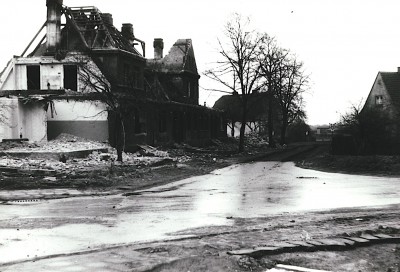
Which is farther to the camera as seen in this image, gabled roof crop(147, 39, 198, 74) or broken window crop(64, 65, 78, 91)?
gabled roof crop(147, 39, 198, 74)

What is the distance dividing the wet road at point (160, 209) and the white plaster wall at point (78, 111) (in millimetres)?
14221

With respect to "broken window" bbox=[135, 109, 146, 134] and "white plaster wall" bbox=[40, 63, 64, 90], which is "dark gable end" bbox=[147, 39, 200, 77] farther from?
"white plaster wall" bbox=[40, 63, 64, 90]

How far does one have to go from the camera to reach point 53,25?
3678 centimetres

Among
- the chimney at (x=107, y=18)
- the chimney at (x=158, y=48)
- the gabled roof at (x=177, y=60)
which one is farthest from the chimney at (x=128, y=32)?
the chimney at (x=158, y=48)

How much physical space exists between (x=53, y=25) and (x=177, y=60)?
666 inches

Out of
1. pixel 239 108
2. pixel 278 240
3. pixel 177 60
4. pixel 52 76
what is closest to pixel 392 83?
pixel 177 60

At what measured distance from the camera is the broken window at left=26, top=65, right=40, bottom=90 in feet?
118

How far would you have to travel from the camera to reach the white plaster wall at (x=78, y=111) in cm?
3350

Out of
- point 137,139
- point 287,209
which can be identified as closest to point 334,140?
point 137,139

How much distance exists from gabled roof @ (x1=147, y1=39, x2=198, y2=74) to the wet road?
31234 millimetres

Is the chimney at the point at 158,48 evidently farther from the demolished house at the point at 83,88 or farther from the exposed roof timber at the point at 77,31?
the exposed roof timber at the point at 77,31

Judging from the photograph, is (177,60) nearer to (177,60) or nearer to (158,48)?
(177,60)

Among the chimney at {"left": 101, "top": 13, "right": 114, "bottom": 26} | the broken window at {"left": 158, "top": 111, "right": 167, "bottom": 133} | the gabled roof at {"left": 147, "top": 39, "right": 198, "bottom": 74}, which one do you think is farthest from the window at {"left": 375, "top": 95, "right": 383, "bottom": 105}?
the chimney at {"left": 101, "top": 13, "right": 114, "bottom": 26}

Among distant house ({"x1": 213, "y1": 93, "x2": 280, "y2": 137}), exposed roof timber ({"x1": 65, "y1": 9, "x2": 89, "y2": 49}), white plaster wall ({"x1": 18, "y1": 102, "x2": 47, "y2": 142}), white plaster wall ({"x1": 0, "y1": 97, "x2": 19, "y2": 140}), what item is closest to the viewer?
white plaster wall ({"x1": 0, "y1": 97, "x2": 19, "y2": 140})
